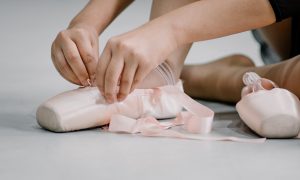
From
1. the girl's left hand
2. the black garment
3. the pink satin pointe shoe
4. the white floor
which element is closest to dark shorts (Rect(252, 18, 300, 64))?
the black garment

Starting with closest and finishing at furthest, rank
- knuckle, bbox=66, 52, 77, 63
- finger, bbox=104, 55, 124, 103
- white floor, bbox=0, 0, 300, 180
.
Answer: white floor, bbox=0, 0, 300, 180 → finger, bbox=104, 55, 124, 103 → knuckle, bbox=66, 52, 77, 63

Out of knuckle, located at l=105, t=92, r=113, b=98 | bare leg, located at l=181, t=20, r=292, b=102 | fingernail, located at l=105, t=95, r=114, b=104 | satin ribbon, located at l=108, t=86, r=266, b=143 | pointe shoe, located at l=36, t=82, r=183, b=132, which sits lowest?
bare leg, located at l=181, t=20, r=292, b=102

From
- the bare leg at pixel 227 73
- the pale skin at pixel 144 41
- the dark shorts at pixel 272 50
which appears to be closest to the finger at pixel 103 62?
the pale skin at pixel 144 41

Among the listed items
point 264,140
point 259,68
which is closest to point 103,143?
point 264,140

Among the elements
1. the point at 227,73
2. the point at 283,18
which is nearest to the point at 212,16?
the point at 283,18

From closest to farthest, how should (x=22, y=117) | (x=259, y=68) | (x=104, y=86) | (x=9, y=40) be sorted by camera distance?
(x=104, y=86)
(x=22, y=117)
(x=259, y=68)
(x=9, y=40)

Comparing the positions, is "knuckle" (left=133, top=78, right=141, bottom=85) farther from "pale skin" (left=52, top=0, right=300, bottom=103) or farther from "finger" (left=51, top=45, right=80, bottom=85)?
"finger" (left=51, top=45, right=80, bottom=85)

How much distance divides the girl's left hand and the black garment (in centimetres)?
16

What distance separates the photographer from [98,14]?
1159mm

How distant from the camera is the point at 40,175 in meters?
0.75

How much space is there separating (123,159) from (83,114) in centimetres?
18

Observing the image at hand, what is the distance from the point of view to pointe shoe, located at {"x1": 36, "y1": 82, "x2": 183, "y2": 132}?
3.15ft

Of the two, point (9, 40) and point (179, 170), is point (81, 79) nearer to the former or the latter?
point (179, 170)

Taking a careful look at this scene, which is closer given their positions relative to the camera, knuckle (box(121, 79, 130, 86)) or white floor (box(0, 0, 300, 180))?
white floor (box(0, 0, 300, 180))
